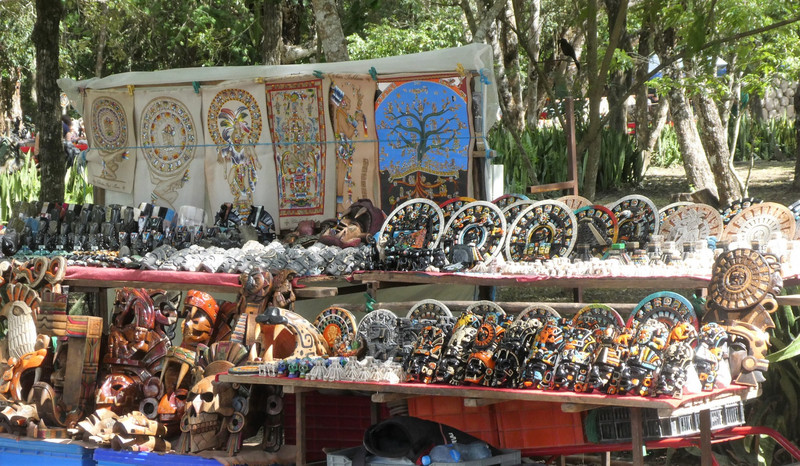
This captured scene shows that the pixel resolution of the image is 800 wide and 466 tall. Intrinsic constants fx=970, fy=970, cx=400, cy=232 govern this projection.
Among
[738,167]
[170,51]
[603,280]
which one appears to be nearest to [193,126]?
[603,280]

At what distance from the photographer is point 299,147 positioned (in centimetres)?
799

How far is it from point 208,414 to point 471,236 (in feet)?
6.79

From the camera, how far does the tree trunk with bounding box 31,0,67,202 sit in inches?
372

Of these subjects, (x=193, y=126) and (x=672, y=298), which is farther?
(x=193, y=126)

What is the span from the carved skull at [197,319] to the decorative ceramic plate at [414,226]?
1.22 metres

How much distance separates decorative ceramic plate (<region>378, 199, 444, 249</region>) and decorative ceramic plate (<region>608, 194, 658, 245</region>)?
116 centimetres

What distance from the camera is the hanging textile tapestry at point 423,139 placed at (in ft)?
23.5

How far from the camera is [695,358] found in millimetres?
4164

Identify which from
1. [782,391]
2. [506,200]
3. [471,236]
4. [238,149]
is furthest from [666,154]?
[782,391]

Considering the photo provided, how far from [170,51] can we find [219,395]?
14257 mm

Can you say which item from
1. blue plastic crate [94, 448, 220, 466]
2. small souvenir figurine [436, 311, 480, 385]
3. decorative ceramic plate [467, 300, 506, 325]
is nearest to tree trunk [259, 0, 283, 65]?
decorative ceramic plate [467, 300, 506, 325]

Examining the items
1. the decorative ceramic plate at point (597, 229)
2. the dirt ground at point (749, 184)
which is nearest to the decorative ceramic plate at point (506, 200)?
the decorative ceramic plate at point (597, 229)

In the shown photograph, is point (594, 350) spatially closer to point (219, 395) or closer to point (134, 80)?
point (219, 395)

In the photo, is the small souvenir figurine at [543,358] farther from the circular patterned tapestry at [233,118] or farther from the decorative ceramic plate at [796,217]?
the circular patterned tapestry at [233,118]
